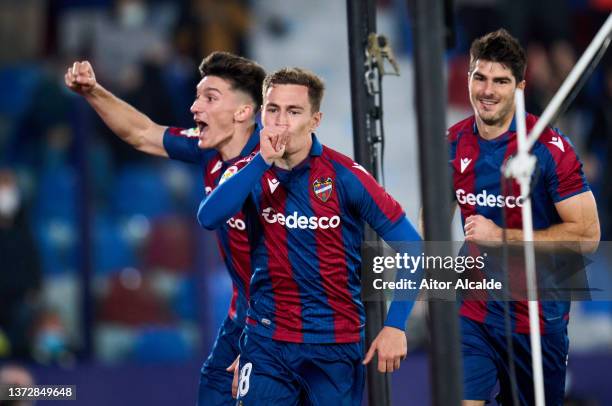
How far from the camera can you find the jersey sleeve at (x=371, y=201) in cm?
491

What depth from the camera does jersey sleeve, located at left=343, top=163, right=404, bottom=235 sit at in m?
4.91

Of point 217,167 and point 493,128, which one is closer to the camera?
point 493,128

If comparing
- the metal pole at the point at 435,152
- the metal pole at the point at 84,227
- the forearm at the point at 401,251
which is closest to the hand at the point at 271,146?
the forearm at the point at 401,251

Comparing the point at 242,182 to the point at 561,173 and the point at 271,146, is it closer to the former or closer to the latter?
the point at 271,146

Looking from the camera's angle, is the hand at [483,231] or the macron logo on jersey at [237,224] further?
the macron logo on jersey at [237,224]

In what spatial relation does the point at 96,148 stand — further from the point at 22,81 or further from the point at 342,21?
the point at 342,21

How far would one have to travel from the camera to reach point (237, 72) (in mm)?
5645

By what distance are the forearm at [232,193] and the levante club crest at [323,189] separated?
1.10 feet

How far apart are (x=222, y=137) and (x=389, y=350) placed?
145cm

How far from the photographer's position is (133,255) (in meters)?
9.62

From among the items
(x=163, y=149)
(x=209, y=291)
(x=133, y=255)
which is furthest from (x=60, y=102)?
(x=163, y=149)

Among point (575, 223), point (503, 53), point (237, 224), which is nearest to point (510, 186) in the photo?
point (575, 223)

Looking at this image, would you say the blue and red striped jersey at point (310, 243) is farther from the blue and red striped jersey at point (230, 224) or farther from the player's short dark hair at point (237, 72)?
the player's short dark hair at point (237, 72)

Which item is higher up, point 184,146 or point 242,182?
point 184,146
